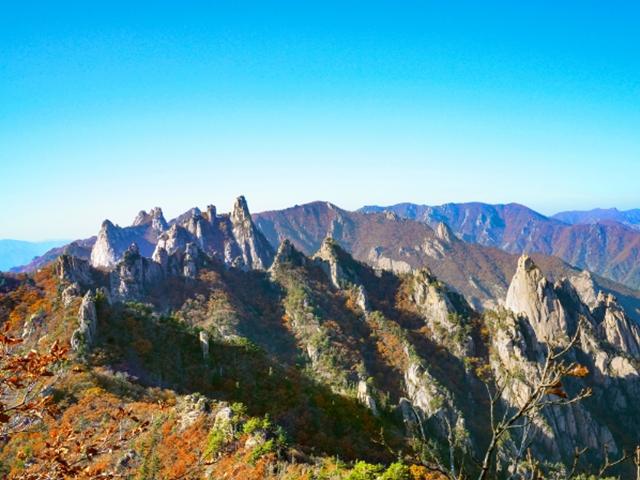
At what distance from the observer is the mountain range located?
2406cm

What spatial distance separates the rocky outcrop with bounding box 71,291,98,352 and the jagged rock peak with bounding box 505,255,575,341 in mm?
103558

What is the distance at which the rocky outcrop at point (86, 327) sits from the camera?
45.2m

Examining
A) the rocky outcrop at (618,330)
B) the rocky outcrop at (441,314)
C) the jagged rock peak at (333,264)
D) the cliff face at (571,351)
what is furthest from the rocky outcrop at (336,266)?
the rocky outcrop at (618,330)

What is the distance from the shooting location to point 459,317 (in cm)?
11962

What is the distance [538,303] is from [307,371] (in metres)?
70.9

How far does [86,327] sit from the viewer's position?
154ft

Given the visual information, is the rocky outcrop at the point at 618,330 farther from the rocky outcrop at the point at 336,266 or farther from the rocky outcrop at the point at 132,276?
the rocky outcrop at the point at 132,276

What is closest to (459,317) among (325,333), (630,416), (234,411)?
(325,333)

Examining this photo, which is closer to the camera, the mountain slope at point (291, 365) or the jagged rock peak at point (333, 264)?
the mountain slope at point (291, 365)

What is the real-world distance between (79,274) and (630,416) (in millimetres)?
125948

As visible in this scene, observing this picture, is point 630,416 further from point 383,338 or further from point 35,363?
point 35,363

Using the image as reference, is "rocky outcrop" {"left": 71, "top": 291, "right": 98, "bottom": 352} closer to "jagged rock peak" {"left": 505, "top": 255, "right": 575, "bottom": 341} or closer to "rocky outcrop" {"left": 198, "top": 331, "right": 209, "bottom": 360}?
"rocky outcrop" {"left": 198, "top": 331, "right": 209, "bottom": 360}

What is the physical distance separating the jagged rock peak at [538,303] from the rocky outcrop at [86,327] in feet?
340

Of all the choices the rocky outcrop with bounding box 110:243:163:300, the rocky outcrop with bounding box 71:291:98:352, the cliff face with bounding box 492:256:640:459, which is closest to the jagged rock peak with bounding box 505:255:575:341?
the cliff face with bounding box 492:256:640:459
